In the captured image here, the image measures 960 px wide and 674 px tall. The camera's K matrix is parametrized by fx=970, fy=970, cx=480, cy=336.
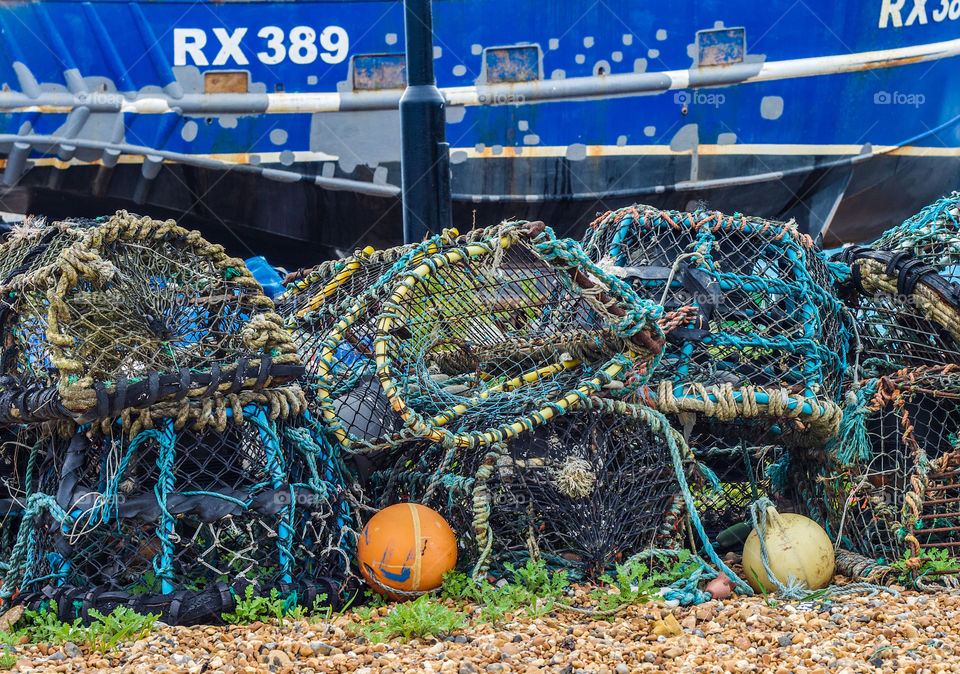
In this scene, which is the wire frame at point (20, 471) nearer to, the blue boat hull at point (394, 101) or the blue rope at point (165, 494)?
the blue rope at point (165, 494)

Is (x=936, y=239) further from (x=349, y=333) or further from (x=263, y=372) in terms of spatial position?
(x=263, y=372)

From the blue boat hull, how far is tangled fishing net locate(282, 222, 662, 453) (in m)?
7.88

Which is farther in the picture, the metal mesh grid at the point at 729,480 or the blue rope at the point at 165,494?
the metal mesh grid at the point at 729,480

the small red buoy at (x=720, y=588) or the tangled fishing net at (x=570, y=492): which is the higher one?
the tangled fishing net at (x=570, y=492)

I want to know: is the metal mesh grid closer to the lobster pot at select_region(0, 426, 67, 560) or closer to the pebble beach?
the pebble beach

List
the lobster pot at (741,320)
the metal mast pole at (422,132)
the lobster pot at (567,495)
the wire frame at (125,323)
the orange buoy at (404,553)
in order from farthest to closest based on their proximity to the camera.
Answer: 1. the metal mast pole at (422,132)
2. the lobster pot at (741,320)
3. the lobster pot at (567,495)
4. the orange buoy at (404,553)
5. the wire frame at (125,323)

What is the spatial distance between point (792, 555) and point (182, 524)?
2.21 meters

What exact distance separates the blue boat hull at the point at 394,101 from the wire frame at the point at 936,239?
25.3 feet

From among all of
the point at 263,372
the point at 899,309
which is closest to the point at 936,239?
the point at 899,309

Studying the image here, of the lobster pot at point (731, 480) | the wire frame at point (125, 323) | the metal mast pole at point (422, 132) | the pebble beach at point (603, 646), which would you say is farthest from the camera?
the metal mast pole at point (422, 132)

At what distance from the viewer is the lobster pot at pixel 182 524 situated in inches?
127

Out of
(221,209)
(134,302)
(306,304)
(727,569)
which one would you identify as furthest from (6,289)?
(221,209)

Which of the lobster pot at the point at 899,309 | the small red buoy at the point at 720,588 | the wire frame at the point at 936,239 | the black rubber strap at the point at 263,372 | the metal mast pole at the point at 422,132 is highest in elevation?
the metal mast pole at the point at 422,132

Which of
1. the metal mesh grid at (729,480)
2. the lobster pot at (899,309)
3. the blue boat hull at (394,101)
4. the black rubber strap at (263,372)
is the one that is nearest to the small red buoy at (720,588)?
the metal mesh grid at (729,480)
